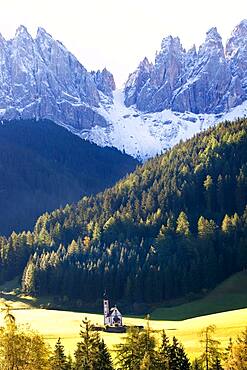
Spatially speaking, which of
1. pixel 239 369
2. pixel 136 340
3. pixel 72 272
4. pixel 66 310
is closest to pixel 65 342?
pixel 136 340

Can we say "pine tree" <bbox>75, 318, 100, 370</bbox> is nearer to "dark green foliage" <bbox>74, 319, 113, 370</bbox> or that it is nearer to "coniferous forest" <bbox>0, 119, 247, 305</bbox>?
"dark green foliage" <bbox>74, 319, 113, 370</bbox>

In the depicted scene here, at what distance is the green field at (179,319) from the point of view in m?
99.6

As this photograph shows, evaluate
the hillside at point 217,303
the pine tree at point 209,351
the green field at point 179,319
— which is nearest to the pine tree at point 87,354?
the pine tree at point 209,351

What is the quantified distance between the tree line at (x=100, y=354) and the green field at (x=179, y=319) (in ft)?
46.8

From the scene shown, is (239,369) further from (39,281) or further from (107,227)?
(107,227)

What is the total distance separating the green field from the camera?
99562mm

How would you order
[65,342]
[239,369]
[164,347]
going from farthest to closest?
[65,342] → [164,347] → [239,369]

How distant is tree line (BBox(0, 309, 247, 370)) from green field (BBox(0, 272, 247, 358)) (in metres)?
14.3

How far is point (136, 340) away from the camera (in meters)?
69.4

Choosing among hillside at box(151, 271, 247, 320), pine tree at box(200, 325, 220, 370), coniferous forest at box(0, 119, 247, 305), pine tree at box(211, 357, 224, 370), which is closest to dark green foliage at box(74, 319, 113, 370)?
pine tree at box(200, 325, 220, 370)

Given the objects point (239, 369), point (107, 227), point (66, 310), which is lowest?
point (239, 369)

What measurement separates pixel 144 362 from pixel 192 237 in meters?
111

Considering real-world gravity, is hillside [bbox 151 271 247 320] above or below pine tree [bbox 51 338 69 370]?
above

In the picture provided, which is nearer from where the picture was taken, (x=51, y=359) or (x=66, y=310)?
(x=51, y=359)
